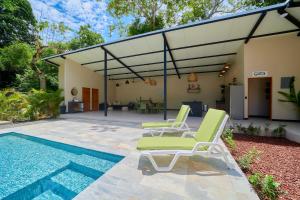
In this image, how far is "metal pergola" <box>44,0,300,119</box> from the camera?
7457 millimetres

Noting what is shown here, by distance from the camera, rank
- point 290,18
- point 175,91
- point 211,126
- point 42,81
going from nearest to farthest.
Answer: point 211,126 < point 290,18 < point 42,81 < point 175,91

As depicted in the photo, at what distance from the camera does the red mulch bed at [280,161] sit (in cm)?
302

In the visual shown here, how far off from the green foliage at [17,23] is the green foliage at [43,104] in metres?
16.4

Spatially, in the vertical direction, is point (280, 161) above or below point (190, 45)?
below

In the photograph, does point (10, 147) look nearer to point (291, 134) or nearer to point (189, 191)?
point (189, 191)

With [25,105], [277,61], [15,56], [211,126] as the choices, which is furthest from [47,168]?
[15,56]

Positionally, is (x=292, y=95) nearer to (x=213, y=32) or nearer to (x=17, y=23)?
(x=213, y=32)

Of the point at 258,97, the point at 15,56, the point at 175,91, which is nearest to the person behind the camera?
the point at 258,97

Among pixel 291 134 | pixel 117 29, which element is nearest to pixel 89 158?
pixel 291 134

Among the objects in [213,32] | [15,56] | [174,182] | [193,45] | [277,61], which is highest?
[15,56]

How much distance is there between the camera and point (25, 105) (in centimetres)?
1051

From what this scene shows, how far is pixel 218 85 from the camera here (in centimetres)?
1625

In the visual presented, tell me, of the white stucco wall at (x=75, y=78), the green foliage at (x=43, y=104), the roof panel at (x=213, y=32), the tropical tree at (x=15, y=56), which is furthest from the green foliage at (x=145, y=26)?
the green foliage at (x=43, y=104)

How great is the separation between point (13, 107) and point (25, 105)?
58cm
